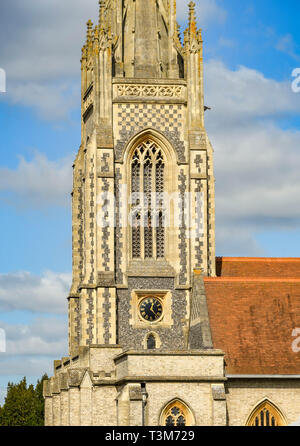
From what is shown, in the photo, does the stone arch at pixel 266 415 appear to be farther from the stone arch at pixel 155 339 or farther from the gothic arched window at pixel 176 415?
the stone arch at pixel 155 339

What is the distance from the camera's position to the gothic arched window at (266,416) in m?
51.4

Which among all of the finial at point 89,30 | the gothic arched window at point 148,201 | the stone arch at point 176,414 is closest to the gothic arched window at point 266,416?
the stone arch at point 176,414

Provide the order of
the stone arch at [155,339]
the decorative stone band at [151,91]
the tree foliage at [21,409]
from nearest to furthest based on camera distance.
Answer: the stone arch at [155,339], the decorative stone band at [151,91], the tree foliage at [21,409]

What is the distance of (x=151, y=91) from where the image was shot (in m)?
61.2

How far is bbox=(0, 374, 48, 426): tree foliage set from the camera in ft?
297

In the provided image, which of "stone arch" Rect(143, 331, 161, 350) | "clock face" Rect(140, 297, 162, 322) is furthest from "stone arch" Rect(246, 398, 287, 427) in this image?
"clock face" Rect(140, 297, 162, 322)

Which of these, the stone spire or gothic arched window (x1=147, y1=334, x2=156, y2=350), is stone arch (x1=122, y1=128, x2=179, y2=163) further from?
gothic arched window (x1=147, y1=334, x2=156, y2=350)

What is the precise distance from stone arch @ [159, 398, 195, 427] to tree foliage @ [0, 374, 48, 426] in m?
40.6

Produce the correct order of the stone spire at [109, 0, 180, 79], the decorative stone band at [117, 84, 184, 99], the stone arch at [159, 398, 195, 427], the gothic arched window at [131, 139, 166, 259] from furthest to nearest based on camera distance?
the stone spire at [109, 0, 180, 79], the decorative stone band at [117, 84, 184, 99], the gothic arched window at [131, 139, 166, 259], the stone arch at [159, 398, 195, 427]

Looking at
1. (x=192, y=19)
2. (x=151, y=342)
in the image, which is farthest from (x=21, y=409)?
(x=192, y=19)

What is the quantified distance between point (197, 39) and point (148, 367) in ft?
64.1

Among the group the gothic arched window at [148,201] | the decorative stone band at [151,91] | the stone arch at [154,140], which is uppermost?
the decorative stone band at [151,91]

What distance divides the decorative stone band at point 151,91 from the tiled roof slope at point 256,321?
10248 mm
